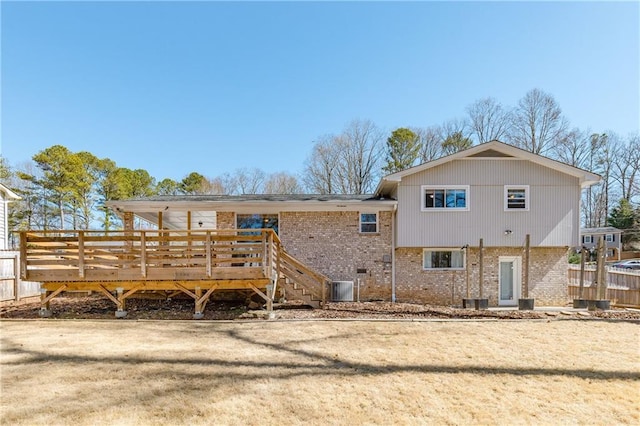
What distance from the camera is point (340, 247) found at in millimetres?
12859

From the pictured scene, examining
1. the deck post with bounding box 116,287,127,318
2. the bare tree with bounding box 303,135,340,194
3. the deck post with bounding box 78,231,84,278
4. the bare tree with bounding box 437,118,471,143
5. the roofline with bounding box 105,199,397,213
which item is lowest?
the deck post with bounding box 116,287,127,318

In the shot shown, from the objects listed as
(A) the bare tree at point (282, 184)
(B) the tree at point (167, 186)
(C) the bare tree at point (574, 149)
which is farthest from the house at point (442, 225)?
(B) the tree at point (167, 186)

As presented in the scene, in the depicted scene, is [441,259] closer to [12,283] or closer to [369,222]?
[369,222]

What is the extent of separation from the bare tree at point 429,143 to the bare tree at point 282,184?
12.1m

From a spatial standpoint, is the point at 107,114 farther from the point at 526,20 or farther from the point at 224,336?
the point at 526,20

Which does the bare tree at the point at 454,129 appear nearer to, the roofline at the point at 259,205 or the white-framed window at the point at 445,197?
the white-framed window at the point at 445,197

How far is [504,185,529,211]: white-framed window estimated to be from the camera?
12844 millimetres

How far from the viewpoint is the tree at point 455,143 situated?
96.9ft

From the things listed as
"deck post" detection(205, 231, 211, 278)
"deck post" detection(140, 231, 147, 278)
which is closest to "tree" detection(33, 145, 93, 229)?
"deck post" detection(140, 231, 147, 278)

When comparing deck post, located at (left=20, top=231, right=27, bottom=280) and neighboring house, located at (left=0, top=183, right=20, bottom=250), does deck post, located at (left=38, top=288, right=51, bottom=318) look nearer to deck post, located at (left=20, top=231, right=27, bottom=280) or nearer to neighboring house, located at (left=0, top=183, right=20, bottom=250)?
deck post, located at (left=20, top=231, right=27, bottom=280)

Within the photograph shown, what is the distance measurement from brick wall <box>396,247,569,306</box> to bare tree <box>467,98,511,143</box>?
20.2m

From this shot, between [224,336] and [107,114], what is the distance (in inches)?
866

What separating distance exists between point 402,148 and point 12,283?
27.0 m

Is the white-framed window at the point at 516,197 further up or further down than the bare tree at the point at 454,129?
further down
